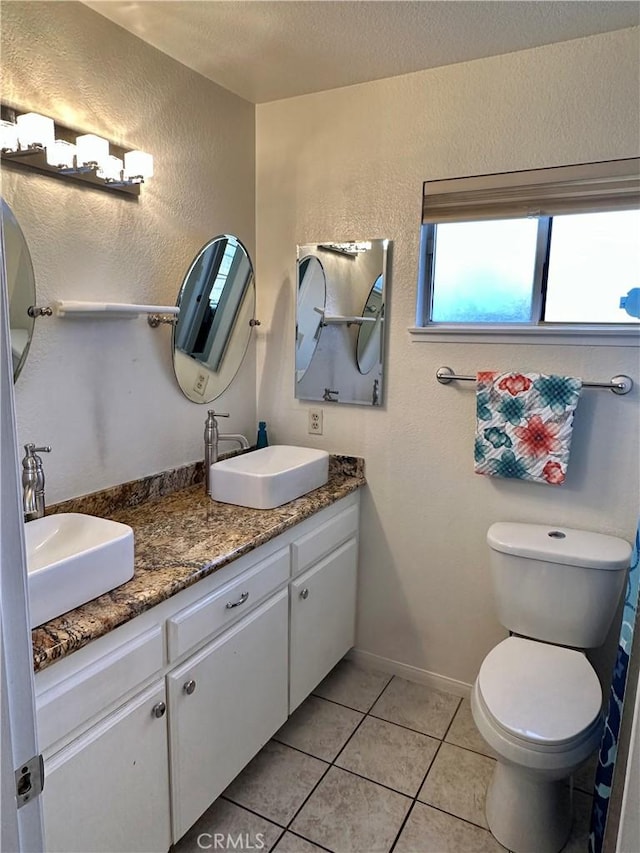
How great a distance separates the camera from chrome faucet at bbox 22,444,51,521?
1.42m

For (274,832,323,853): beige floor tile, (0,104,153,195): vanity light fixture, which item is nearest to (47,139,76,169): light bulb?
(0,104,153,195): vanity light fixture

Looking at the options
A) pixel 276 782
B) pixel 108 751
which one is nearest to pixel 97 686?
pixel 108 751

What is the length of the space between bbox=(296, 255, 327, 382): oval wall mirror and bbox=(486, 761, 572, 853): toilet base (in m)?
1.58

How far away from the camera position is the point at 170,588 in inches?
52.8

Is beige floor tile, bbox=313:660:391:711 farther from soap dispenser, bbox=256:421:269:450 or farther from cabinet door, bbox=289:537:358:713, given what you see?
soap dispenser, bbox=256:421:269:450

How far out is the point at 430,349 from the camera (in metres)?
2.13

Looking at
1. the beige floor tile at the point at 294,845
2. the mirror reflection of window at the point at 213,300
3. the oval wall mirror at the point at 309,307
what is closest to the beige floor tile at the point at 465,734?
the beige floor tile at the point at 294,845

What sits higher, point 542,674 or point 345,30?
point 345,30

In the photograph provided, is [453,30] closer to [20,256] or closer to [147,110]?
[147,110]

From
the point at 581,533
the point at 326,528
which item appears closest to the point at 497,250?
the point at 581,533

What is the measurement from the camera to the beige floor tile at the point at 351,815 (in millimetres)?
1648

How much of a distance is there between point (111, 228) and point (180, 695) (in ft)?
4.40

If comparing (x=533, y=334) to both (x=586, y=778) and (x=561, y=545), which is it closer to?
(x=561, y=545)

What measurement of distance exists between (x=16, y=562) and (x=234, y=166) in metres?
2.04
